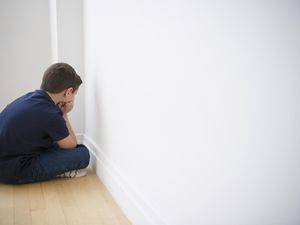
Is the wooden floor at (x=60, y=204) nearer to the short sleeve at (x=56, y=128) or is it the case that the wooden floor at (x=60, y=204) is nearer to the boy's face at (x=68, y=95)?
the short sleeve at (x=56, y=128)

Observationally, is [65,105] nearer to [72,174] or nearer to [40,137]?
[40,137]

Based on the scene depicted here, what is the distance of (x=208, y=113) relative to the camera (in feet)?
2.35

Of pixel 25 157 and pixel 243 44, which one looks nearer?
pixel 243 44

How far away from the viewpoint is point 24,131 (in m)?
1.52

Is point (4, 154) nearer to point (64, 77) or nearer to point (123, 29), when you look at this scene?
point (64, 77)

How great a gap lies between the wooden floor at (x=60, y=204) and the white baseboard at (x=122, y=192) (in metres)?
0.04

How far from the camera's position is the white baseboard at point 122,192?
1.05m

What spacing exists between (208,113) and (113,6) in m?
0.84

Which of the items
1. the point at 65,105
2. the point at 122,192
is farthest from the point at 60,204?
the point at 65,105

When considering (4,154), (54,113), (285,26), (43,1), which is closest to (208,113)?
(285,26)

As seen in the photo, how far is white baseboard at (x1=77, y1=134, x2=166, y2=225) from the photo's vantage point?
1049 mm

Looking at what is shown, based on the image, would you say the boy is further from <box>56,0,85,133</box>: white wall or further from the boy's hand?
<box>56,0,85,133</box>: white wall

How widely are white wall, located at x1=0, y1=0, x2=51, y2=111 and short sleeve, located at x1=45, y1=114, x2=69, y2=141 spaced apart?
3.12ft

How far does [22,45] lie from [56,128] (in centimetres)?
108
